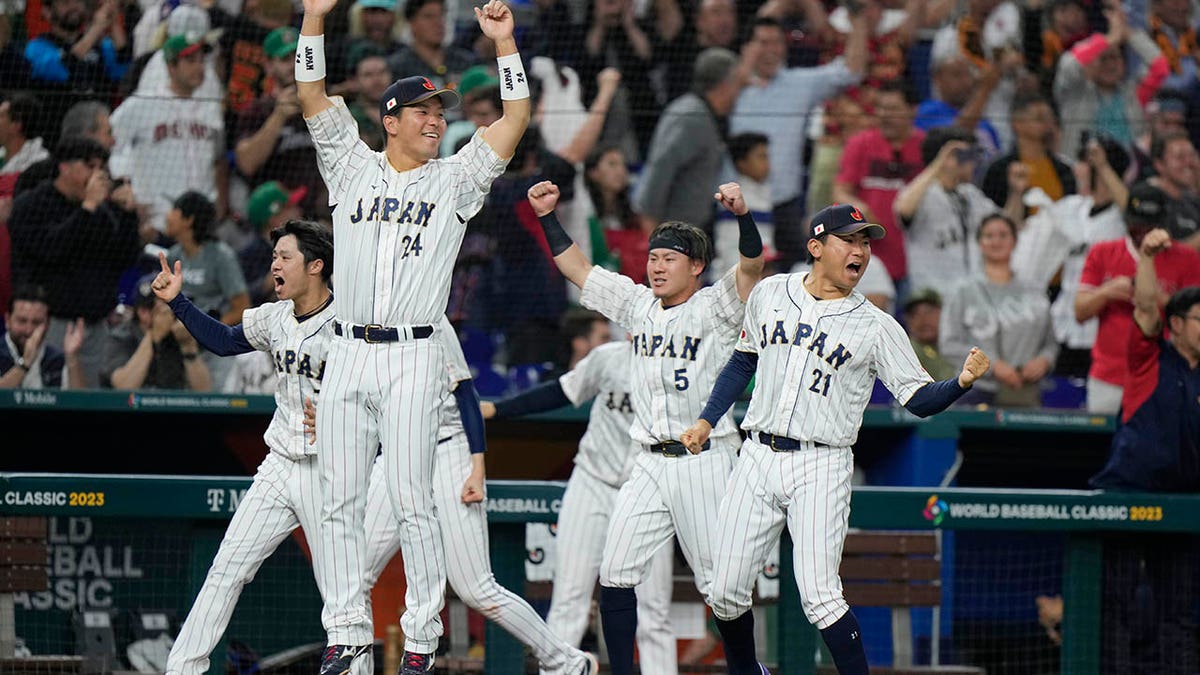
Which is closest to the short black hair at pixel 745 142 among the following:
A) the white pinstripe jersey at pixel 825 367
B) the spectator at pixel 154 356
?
the spectator at pixel 154 356

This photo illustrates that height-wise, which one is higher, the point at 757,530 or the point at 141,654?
the point at 757,530

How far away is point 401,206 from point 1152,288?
3.24 meters

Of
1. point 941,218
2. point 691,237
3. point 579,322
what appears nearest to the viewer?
point 691,237

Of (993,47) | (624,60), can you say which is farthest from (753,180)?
(993,47)

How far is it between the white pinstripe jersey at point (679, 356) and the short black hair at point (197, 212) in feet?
10.5

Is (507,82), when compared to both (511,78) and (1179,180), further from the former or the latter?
(1179,180)

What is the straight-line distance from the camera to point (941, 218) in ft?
31.1

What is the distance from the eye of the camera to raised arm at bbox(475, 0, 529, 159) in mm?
5219

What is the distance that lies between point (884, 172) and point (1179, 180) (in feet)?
5.64

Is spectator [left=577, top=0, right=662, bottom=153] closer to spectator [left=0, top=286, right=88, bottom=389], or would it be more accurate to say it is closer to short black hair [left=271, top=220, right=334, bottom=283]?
spectator [left=0, top=286, right=88, bottom=389]

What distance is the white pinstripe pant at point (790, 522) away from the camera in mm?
5258

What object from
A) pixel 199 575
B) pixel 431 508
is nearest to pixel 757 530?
pixel 431 508

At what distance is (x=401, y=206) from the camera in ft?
17.0

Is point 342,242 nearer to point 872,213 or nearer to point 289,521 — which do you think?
point 289,521
